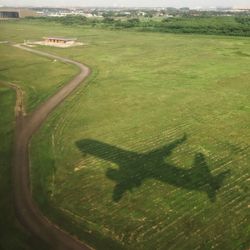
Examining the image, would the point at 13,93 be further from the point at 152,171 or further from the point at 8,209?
the point at 152,171

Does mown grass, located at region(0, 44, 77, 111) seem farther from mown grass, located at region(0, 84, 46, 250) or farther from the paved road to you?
mown grass, located at region(0, 84, 46, 250)

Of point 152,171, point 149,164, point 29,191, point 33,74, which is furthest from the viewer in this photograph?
point 33,74

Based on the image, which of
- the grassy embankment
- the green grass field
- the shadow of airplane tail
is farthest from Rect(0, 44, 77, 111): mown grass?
the shadow of airplane tail

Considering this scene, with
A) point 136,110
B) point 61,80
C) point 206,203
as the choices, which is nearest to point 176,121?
point 136,110

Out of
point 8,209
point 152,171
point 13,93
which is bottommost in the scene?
point 8,209

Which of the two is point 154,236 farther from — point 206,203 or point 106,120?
point 106,120

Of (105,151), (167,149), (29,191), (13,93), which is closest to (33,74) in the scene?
(13,93)

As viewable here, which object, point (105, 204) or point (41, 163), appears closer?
point (105, 204)
